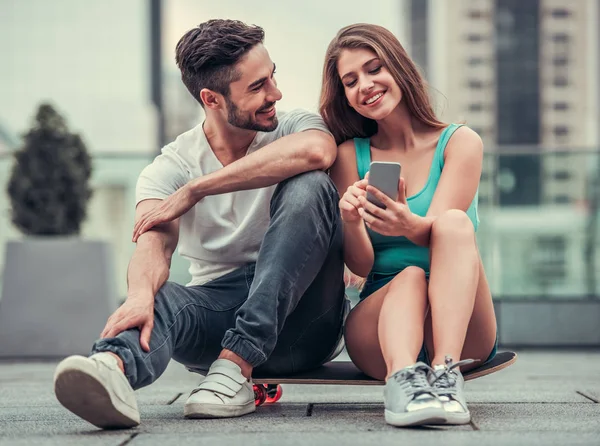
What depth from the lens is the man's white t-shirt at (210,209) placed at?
2482 millimetres

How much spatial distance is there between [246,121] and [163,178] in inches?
10.7

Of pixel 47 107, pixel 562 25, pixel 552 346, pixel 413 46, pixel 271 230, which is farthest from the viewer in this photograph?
pixel 413 46

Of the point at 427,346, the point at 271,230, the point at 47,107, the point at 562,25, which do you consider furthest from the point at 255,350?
the point at 562,25

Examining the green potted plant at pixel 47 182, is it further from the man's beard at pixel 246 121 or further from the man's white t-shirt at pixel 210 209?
the man's beard at pixel 246 121

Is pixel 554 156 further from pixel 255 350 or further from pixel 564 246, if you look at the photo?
pixel 255 350

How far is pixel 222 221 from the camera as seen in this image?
2.50 meters

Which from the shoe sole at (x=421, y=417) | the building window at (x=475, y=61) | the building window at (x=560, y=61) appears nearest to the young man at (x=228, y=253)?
the shoe sole at (x=421, y=417)

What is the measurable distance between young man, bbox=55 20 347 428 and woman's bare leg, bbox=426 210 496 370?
0.28 meters

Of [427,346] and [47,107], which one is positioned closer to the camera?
[427,346]

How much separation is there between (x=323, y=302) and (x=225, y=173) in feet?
1.36

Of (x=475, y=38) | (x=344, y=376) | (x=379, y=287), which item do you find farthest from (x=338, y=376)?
(x=475, y=38)

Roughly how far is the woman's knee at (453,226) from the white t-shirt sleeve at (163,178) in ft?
2.44

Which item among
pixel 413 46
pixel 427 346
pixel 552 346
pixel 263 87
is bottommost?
pixel 552 346

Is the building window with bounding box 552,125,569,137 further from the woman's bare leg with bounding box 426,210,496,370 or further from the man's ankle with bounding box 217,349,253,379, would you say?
the man's ankle with bounding box 217,349,253,379
